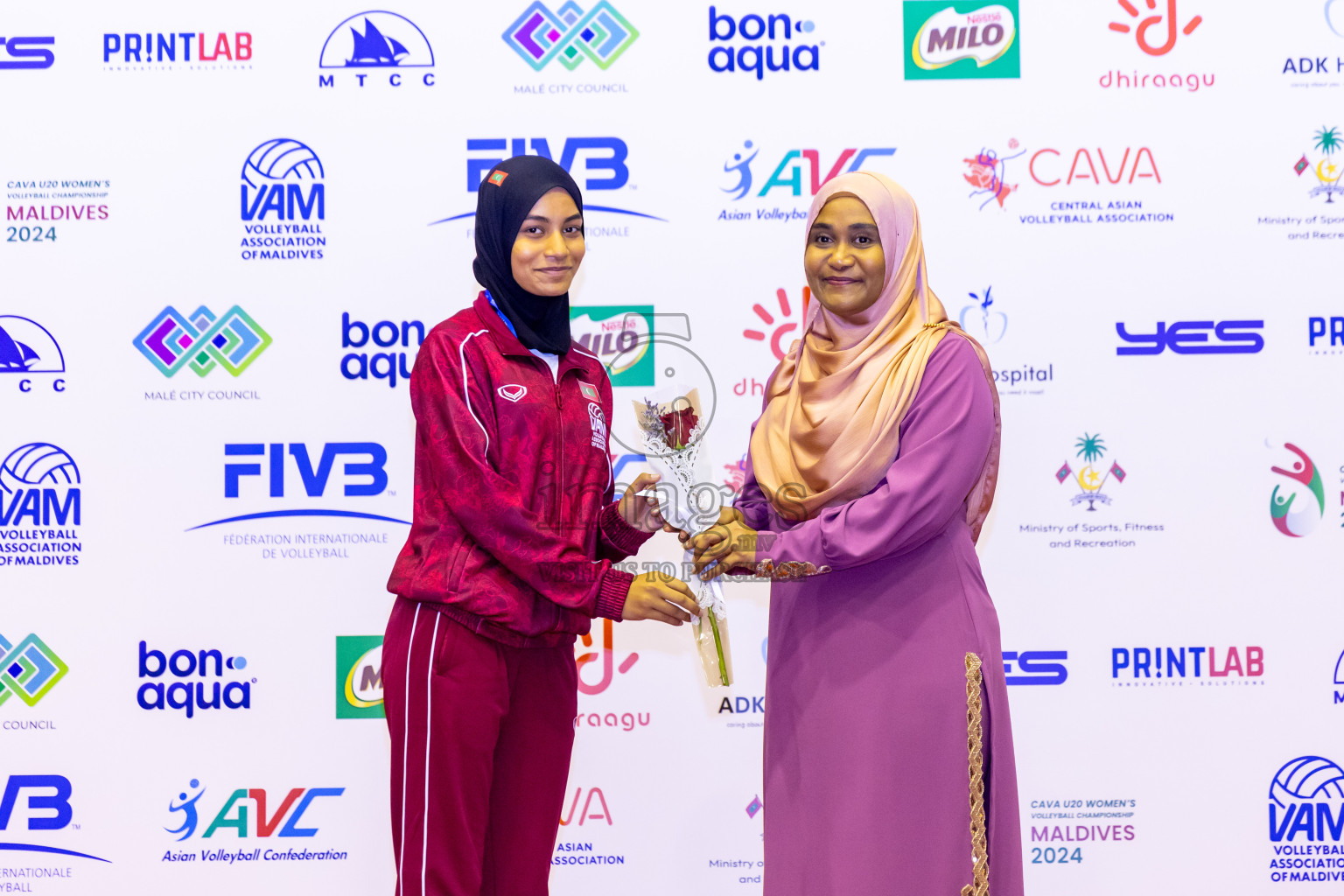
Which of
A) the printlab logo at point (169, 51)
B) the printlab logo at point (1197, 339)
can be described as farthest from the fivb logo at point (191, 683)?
the printlab logo at point (1197, 339)

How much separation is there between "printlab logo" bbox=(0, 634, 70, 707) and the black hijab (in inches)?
85.2

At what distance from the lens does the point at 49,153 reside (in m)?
3.56

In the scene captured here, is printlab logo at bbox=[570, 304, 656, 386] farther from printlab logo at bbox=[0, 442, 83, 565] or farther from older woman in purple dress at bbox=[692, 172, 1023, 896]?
printlab logo at bbox=[0, 442, 83, 565]

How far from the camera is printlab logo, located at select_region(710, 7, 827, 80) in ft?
11.6

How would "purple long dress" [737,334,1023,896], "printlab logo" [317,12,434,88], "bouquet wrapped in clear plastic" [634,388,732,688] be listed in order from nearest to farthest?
"purple long dress" [737,334,1023,896]
"bouquet wrapped in clear plastic" [634,388,732,688]
"printlab logo" [317,12,434,88]

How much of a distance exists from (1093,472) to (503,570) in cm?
216

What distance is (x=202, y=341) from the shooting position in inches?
141

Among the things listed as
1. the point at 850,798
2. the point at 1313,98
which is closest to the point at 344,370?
the point at 850,798

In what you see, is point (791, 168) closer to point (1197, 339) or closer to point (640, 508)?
point (1197, 339)

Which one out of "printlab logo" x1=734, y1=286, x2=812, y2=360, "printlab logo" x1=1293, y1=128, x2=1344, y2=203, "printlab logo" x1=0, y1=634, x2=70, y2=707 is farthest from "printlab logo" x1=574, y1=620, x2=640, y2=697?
"printlab logo" x1=1293, y1=128, x2=1344, y2=203

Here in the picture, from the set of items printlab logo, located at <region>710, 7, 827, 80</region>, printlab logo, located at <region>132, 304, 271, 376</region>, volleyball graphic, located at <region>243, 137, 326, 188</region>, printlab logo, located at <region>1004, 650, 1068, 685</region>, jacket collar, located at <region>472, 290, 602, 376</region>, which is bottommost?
printlab logo, located at <region>1004, 650, 1068, 685</region>

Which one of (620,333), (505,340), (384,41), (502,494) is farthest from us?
(620,333)

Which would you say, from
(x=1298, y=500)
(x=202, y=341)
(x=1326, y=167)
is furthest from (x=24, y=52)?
(x=1298, y=500)

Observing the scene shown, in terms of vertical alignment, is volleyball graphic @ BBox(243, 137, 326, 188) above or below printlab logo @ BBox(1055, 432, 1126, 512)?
above
